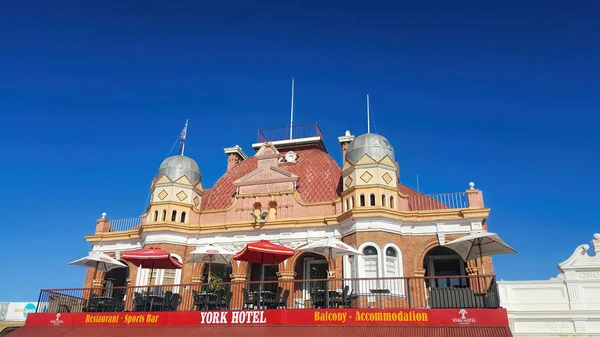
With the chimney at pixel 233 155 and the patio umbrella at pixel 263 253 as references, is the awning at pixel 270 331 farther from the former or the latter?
the chimney at pixel 233 155

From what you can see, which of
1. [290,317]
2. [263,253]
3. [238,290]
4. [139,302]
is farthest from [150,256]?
[290,317]

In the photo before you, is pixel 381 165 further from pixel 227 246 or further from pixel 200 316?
pixel 200 316

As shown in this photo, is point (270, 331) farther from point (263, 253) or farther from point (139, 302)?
point (139, 302)

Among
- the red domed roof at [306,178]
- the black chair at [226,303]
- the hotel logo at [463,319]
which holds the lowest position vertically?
the hotel logo at [463,319]

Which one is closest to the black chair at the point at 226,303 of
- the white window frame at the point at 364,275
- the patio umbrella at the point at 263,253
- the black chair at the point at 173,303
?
the patio umbrella at the point at 263,253

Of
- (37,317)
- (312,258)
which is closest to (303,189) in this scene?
(312,258)

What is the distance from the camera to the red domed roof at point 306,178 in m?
25.5

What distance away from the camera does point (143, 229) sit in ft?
81.0

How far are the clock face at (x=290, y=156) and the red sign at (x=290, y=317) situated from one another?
1354 centimetres

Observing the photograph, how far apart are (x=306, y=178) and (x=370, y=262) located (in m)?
7.43

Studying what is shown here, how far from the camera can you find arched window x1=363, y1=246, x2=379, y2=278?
67.6 ft

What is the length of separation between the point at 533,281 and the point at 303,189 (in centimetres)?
1243

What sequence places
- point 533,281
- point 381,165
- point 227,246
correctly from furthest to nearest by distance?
point 227,246
point 381,165
point 533,281

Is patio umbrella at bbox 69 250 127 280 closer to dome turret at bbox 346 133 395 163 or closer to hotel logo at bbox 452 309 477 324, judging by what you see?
dome turret at bbox 346 133 395 163
